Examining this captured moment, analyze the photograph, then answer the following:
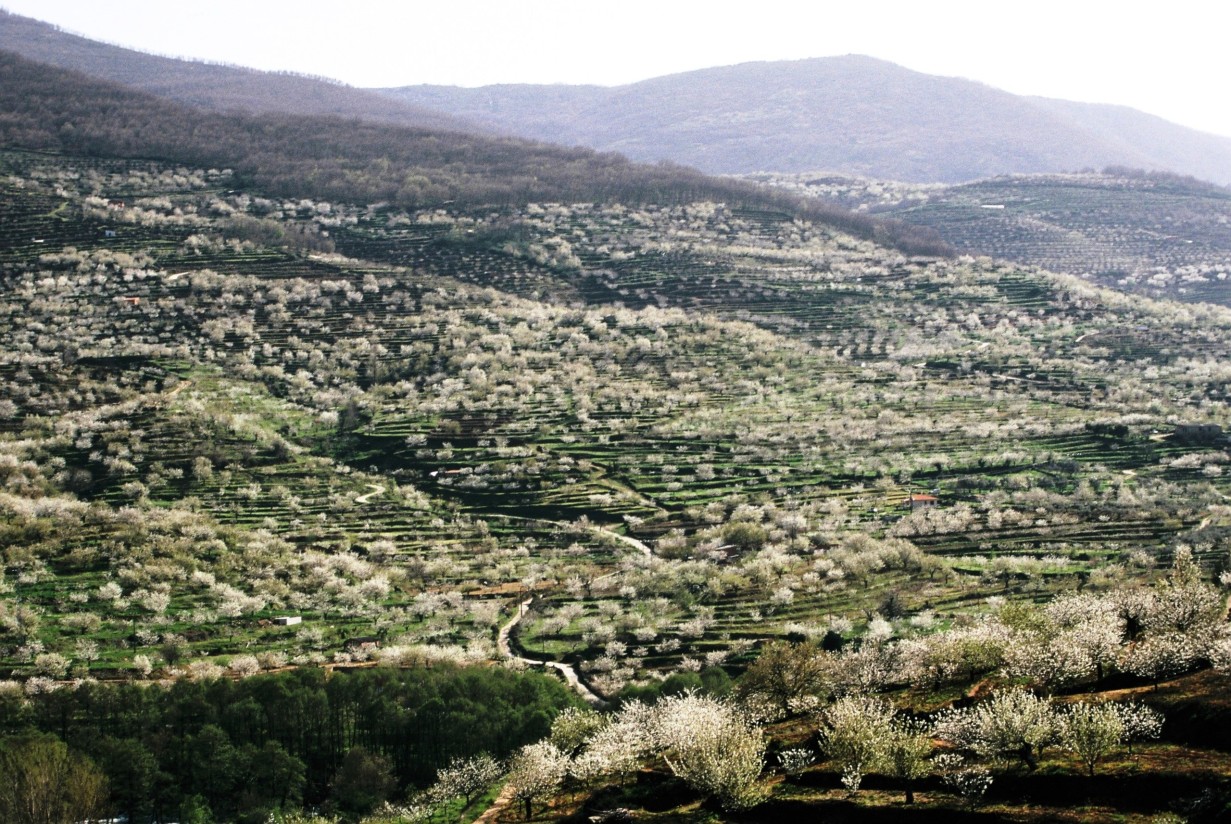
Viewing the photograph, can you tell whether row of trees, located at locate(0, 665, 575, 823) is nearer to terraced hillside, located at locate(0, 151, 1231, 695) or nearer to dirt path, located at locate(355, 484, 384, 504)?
terraced hillside, located at locate(0, 151, 1231, 695)

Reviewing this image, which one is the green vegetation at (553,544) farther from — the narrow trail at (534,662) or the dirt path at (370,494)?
the narrow trail at (534,662)

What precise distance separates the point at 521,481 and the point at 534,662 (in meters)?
49.3

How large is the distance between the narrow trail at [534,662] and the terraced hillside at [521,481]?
1.30 metres

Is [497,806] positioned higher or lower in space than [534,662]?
higher

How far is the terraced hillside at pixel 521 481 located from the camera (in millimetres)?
99250

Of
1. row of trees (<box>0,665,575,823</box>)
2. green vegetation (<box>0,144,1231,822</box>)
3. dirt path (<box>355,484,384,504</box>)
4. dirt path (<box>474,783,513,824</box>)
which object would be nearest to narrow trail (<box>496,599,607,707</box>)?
green vegetation (<box>0,144,1231,822</box>)

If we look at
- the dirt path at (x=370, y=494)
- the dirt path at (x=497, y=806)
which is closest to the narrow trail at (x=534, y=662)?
the dirt path at (x=497, y=806)

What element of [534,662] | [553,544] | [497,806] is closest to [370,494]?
[553,544]

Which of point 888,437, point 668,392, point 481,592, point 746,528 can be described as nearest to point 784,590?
point 746,528

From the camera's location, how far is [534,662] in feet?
307

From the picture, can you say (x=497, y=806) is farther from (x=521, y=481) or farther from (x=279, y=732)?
(x=521, y=481)

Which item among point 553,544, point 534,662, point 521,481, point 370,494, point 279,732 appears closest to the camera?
point 279,732

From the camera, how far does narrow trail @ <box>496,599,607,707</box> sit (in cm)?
8600

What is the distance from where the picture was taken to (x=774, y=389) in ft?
589
